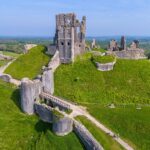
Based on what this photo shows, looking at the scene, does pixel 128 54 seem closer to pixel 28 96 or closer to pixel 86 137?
pixel 28 96

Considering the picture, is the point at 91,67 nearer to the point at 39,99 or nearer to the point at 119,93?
the point at 119,93

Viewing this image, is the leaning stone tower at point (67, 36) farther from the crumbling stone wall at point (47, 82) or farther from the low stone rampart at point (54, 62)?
the crumbling stone wall at point (47, 82)

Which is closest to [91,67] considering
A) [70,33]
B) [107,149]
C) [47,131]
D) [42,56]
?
[70,33]

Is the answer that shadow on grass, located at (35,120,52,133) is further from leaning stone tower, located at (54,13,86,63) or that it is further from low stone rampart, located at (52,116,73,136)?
leaning stone tower, located at (54,13,86,63)

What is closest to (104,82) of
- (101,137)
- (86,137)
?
(101,137)

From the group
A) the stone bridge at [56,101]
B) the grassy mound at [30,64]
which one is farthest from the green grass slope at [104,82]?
the grassy mound at [30,64]
